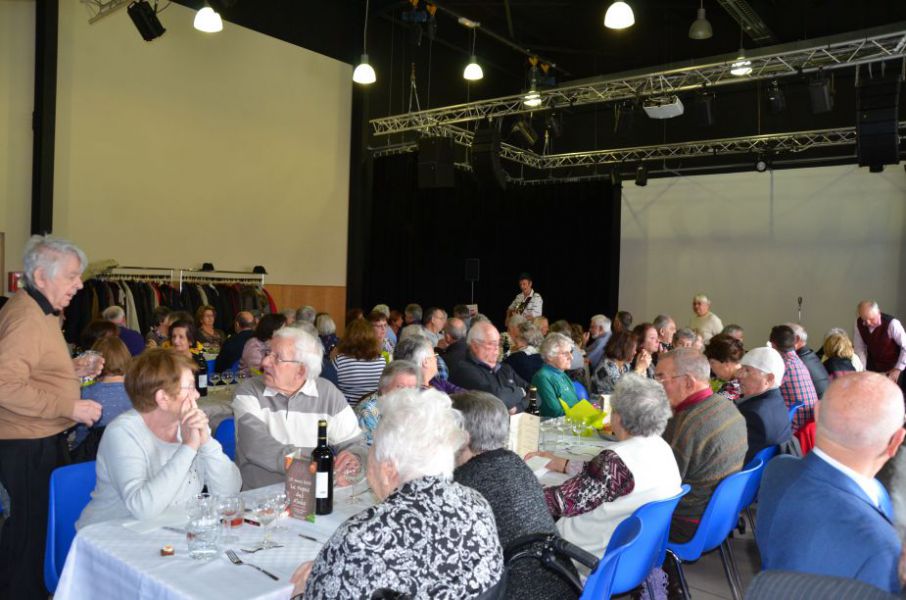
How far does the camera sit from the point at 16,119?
27.3 ft

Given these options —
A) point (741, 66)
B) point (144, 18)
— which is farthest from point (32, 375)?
point (741, 66)

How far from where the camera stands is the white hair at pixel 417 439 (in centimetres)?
180

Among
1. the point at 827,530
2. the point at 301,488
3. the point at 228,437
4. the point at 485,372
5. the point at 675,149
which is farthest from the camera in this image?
the point at 675,149

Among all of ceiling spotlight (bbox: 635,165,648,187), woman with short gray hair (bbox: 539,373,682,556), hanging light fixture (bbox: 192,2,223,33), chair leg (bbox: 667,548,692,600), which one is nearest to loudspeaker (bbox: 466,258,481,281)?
ceiling spotlight (bbox: 635,165,648,187)

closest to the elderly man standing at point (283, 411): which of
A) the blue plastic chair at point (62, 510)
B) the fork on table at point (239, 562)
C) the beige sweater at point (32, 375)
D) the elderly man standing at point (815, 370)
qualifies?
the blue plastic chair at point (62, 510)

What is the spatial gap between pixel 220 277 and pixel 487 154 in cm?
421

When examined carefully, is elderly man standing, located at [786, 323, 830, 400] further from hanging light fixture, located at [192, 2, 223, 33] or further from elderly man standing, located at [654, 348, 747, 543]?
hanging light fixture, located at [192, 2, 223, 33]

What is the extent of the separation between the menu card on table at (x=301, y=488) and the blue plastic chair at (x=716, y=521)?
5.29 feet

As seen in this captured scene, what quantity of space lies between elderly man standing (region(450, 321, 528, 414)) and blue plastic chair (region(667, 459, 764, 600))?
163 cm

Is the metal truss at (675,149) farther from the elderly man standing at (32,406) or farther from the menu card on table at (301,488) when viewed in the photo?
the menu card on table at (301,488)

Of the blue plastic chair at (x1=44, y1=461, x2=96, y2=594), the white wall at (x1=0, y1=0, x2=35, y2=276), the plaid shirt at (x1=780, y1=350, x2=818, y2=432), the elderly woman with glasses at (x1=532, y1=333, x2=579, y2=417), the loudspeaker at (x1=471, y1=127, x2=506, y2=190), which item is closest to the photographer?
the blue plastic chair at (x1=44, y1=461, x2=96, y2=594)

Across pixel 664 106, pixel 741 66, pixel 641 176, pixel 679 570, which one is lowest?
pixel 679 570

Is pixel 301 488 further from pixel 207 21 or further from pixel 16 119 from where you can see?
pixel 16 119

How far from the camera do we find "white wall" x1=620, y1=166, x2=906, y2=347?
36.5ft
